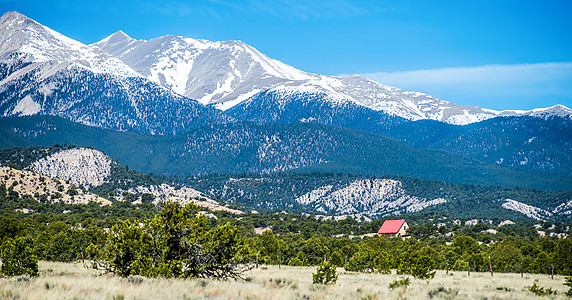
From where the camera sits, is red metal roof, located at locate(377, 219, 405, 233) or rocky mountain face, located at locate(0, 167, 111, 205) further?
rocky mountain face, located at locate(0, 167, 111, 205)

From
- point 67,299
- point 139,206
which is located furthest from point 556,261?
point 139,206

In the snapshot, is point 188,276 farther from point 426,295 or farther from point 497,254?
point 497,254

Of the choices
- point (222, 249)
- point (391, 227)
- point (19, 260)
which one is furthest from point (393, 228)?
point (19, 260)

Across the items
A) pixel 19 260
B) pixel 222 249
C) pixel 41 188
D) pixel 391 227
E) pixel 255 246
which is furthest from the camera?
pixel 41 188

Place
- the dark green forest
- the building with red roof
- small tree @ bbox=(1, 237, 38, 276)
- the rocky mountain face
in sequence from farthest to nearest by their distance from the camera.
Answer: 1. the rocky mountain face
2. the building with red roof
3. small tree @ bbox=(1, 237, 38, 276)
4. the dark green forest

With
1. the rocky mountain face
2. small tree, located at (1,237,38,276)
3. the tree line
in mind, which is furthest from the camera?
the rocky mountain face

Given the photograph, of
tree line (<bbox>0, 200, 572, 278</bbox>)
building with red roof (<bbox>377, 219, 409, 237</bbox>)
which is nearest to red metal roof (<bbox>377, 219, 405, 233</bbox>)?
building with red roof (<bbox>377, 219, 409, 237</bbox>)

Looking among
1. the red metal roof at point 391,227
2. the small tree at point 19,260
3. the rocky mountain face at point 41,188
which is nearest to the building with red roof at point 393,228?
the red metal roof at point 391,227

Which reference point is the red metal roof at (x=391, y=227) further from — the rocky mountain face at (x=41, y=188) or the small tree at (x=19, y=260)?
the small tree at (x=19, y=260)

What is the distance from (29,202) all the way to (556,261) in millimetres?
146316

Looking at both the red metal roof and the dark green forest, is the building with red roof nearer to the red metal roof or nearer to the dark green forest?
the red metal roof

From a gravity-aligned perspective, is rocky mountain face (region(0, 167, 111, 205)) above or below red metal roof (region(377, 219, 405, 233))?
above

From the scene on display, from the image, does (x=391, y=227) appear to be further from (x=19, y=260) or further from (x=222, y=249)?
(x=19, y=260)

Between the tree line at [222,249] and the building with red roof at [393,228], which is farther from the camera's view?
the building with red roof at [393,228]
